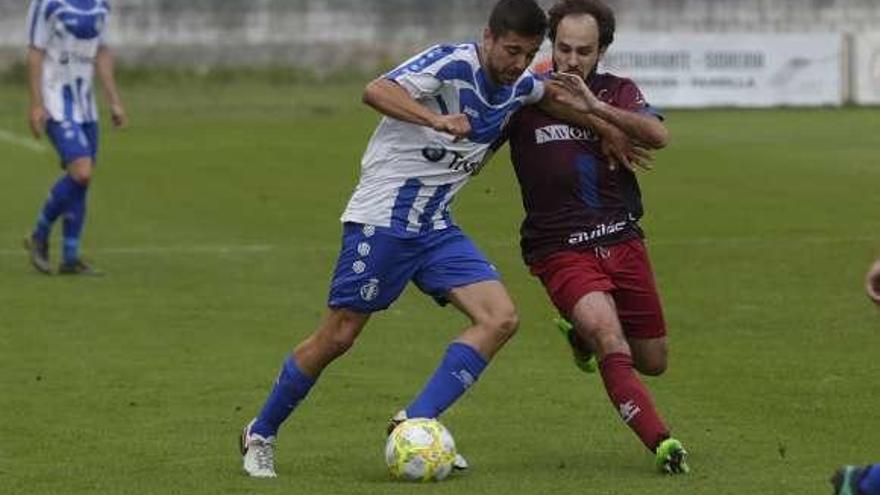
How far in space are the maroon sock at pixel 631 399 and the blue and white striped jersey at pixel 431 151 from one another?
0.89 meters

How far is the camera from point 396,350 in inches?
520

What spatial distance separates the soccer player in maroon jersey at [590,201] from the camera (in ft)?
30.8

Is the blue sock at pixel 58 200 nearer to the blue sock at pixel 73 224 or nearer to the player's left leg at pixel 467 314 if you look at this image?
the blue sock at pixel 73 224

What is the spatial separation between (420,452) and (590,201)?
1.44m

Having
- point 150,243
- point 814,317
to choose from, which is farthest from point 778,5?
point 814,317

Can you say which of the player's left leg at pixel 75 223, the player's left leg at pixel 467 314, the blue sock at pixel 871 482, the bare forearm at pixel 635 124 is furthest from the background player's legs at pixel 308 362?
the player's left leg at pixel 75 223

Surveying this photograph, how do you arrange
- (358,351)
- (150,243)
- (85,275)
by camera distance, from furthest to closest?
(150,243), (85,275), (358,351)

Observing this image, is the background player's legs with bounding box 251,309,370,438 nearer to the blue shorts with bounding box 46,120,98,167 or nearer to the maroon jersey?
the maroon jersey

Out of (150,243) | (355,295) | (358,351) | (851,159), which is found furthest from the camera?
(851,159)

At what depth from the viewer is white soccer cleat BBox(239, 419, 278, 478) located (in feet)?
29.8

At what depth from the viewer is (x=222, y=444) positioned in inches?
392

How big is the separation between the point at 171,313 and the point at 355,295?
6.05 metres

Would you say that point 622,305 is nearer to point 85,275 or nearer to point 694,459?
point 694,459

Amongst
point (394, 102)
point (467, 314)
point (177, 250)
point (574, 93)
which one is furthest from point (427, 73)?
point (177, 250)
